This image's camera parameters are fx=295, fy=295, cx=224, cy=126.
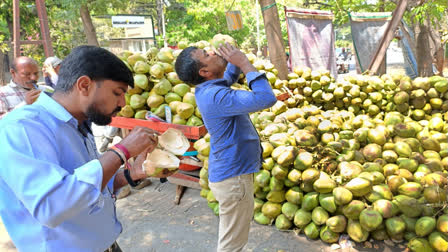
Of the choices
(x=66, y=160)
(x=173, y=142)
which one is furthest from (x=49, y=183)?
(x=173, y=142)

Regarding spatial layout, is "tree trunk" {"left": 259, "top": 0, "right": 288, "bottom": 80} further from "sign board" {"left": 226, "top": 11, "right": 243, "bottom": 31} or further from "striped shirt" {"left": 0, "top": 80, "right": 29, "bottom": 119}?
"striped shirt" {"left": 0, "top": 80, "right": 29, "bottom": 119}

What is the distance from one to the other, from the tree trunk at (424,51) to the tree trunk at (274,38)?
550 centimetres

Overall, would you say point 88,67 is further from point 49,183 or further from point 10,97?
point 10,97

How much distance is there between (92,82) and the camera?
1154 millimetres

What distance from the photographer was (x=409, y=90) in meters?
3.93

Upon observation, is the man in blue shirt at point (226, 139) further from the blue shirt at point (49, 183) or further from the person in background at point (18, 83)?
the person in background at point (18, 83)

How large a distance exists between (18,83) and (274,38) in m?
3.73

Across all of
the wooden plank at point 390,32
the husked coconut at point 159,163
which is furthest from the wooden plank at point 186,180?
the wooden plank at point 390,32

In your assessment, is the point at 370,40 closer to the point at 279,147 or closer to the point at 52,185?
the point at 279,147

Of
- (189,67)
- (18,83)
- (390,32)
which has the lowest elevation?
(18,83)

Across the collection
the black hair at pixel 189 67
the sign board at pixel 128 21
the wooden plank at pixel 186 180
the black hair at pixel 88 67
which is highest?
the sign board at pixel 128 21

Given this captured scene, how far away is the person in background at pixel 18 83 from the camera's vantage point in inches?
130

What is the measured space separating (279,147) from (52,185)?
2.31m

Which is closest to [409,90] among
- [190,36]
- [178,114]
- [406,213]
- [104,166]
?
[406,213]
